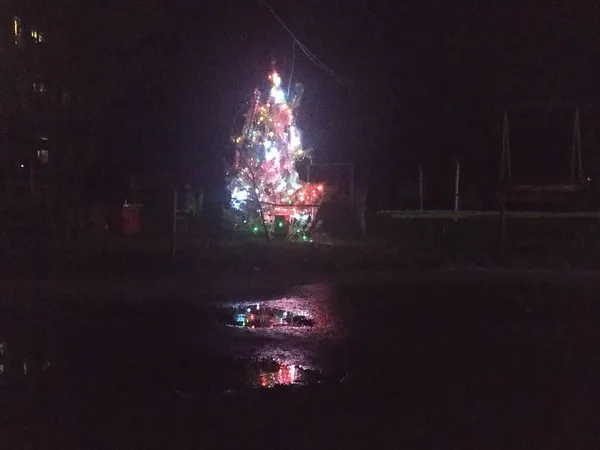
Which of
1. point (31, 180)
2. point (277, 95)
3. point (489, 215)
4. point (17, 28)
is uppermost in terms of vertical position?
point (17, 28)

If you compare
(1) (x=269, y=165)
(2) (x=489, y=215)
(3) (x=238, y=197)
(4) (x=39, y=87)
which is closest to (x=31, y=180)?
(4) (x=39, y=87)

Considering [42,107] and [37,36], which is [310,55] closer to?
[37,36]

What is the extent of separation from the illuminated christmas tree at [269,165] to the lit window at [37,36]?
5363 millimetres

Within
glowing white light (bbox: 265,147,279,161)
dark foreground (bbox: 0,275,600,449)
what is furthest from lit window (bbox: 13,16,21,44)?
dark foreground (bbox: 0,275,600,449)

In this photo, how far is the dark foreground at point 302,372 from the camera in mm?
6273

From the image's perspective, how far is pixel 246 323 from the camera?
10.6 metres

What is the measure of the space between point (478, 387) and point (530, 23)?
1492 cm

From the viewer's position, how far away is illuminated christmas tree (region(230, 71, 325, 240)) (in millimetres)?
19703

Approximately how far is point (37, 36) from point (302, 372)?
12256mm

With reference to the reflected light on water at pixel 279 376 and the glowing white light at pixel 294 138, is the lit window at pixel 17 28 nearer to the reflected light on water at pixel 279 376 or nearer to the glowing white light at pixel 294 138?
the glowing white light at pixel 294 138

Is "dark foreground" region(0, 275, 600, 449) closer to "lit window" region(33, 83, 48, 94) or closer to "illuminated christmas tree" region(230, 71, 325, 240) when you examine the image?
"lit window" region(33, 83, 48, 94)

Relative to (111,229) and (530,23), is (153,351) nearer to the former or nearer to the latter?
(111,229)

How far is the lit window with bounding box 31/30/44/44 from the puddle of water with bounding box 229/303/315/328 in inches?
347

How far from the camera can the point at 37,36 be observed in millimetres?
17188
